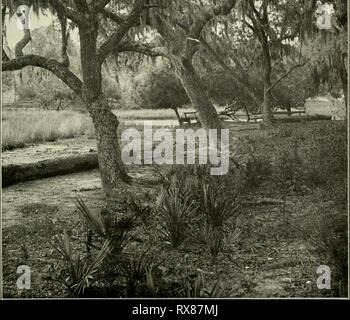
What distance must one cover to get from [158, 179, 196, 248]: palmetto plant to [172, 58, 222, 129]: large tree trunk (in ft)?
2.56

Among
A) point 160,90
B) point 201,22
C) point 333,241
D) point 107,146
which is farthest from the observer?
point 201,22

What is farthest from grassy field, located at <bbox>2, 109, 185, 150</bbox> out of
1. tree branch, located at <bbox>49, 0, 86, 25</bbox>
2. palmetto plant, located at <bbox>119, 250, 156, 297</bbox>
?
palmetto plant, located at <bbox>119, 250, 156, 297</bbox>

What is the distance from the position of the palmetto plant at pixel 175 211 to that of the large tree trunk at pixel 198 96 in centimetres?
78

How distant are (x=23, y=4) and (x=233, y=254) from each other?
336 cm

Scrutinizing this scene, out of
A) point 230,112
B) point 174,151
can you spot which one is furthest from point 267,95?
point 174,151

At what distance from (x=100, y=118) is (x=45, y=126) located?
0.63 metres

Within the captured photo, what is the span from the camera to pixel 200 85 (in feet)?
17.2

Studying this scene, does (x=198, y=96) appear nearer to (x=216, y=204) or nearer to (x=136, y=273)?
(x=216, y=204)

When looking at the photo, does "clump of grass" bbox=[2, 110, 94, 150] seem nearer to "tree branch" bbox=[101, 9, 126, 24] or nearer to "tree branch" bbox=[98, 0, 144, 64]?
"tree branch" bbox=[98, 0, 144, 64]

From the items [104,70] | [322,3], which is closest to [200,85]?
[104,70]

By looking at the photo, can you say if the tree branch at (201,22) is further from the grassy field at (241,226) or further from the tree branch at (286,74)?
the grassy field at (241,226)

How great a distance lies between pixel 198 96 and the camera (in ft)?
17.1

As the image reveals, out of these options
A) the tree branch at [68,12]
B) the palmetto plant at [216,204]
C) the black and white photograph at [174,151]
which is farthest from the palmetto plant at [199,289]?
the tree branch at [68,12]

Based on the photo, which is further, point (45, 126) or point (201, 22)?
point (201, 22)
